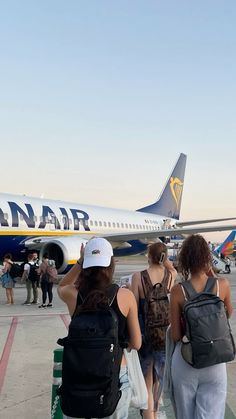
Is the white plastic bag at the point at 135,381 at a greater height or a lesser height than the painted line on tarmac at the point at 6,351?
greater

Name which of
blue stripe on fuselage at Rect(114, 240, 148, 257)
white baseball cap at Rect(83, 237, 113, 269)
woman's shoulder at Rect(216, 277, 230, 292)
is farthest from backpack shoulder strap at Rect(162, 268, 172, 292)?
blue stripe on fuselage at Rect(114, 240, 148, 257)

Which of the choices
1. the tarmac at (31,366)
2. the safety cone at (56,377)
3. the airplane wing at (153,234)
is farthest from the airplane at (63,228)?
the safety cone at (56,377)

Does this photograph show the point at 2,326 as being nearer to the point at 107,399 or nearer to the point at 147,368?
the point at 147,368

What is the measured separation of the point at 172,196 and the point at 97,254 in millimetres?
30535

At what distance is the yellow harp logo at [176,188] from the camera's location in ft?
107

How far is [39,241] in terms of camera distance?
56.5 ft

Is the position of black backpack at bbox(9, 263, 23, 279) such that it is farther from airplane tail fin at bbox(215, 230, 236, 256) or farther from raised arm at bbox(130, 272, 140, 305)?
airplane tail fin at bbox(215, 230, 236, 256)

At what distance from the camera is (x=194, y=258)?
2.90 m

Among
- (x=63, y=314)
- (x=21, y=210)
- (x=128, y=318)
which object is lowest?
(x=63, y=314)

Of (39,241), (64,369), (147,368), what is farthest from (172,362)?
(39,241)

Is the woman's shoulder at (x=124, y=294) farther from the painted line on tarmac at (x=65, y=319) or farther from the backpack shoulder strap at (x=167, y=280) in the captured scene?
the painted line on tarmac at (x=65, y=319)

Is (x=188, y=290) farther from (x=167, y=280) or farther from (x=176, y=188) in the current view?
(x=176, y=188)

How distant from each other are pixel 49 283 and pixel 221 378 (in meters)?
9.09

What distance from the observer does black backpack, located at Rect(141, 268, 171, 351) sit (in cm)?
355
